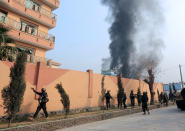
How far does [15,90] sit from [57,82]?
3.82m

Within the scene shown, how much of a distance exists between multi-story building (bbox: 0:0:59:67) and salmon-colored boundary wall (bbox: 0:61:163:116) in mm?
5147

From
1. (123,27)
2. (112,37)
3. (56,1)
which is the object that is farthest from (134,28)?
(56,1)

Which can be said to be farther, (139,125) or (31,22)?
(31,22)

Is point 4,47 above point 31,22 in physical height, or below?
below

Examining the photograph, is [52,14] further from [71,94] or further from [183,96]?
[183,96]

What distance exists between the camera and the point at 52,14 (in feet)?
53.3

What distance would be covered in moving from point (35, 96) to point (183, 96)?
36.6 feet

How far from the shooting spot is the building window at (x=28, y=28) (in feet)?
44.9

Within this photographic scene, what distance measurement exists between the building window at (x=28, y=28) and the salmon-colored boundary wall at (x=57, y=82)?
269 inches

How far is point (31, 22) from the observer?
46.8 feet

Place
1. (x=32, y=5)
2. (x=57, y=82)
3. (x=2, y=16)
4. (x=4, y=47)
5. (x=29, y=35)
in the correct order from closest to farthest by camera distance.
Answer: (x=4, y=47)
(x=57, y=82)
(x=2, y=16)
(x=29, y=35)
(x=32, y=5)

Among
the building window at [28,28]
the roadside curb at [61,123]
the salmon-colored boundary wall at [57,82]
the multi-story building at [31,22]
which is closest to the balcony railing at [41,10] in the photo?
the multi-story building at [31,22]

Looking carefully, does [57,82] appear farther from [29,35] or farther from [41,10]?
[41,10]

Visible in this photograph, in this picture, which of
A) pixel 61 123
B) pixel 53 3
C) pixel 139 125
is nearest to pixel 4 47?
pixel 61 123
